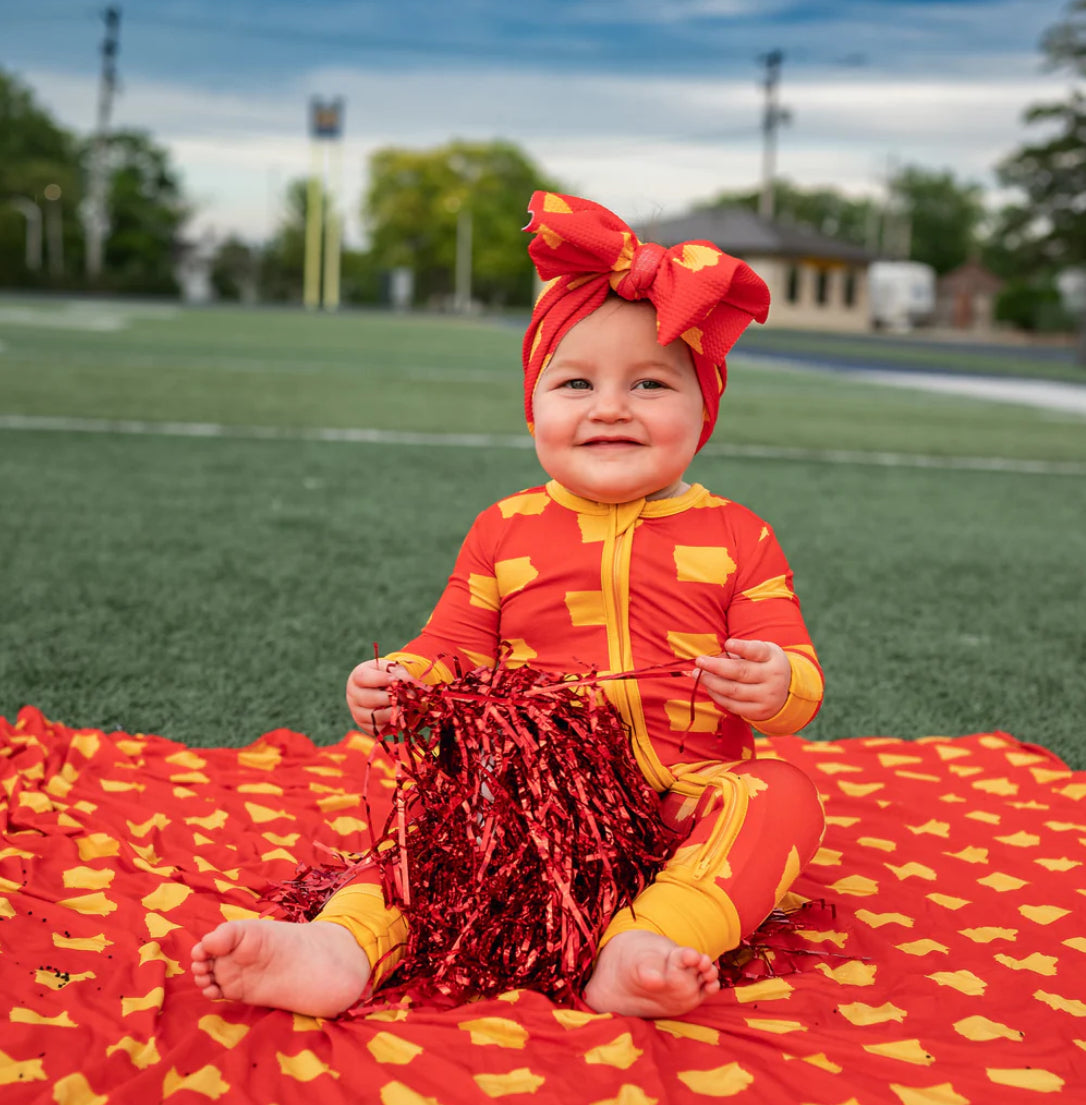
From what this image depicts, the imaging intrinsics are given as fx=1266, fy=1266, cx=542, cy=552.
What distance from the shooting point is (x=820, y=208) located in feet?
302

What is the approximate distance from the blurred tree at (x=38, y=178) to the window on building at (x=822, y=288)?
36980 millimetres

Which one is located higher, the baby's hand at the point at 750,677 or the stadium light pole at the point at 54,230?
the stadium light pole at the point at 54,230

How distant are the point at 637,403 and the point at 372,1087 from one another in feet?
3.44

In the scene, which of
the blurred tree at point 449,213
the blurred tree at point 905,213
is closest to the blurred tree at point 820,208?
the blurred tree at point 905,213

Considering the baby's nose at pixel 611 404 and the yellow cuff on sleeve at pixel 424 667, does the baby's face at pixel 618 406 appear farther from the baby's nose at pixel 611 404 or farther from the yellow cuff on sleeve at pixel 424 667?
the yellow cuff on sleeve at pixel 424 667

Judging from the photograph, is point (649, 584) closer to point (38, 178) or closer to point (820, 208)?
point (38, 178)

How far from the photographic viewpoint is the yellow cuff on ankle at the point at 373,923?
5.62 ft

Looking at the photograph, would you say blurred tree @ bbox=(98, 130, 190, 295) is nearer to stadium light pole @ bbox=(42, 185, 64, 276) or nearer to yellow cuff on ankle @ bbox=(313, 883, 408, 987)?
stadium light pole @ bbox=(42, 185, 64, 276)

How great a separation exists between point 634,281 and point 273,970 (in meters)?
1.10

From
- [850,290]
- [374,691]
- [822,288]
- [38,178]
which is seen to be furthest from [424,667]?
[38,178]

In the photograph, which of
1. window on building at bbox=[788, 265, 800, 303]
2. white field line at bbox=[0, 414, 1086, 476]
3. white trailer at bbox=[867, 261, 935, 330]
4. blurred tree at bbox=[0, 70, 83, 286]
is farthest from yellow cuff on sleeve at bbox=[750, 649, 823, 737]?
blurred tree at bbox=[0, 70, 83, 286]

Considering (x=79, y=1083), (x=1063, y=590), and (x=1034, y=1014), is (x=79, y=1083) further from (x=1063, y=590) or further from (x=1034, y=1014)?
(x=1063, y=590)

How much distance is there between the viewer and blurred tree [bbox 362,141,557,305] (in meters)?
79.7

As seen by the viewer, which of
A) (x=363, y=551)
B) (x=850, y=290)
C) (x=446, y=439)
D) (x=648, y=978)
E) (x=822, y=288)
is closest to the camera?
(x=648, y=978)
